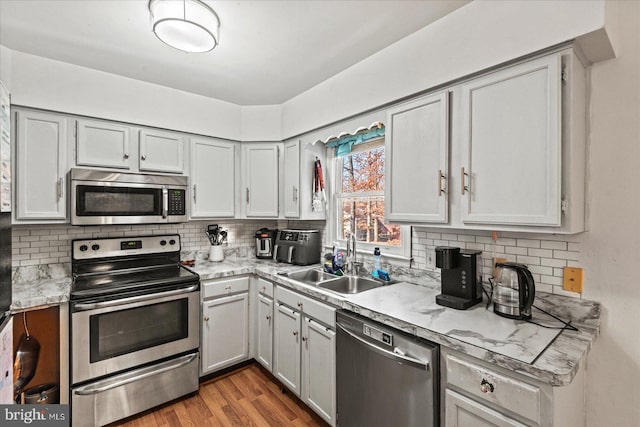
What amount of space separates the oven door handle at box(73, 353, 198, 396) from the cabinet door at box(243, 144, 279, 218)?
139 cm

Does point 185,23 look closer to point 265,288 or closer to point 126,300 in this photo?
point 126,300

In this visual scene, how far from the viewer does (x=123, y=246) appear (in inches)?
101

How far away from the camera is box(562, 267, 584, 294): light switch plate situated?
1465 millimetres

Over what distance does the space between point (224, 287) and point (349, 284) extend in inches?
41.7

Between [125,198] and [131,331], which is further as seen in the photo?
[125,198]

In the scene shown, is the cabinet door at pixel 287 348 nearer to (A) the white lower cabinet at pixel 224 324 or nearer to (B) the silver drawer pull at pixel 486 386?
(A) the white lower cabinet at pixel 224 324

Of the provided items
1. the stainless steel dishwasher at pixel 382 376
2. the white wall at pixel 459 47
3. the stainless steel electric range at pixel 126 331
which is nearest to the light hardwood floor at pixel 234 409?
the stainless steel electric range at pixel 126 331

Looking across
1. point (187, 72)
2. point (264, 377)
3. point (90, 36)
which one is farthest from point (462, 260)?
point (90, 36)

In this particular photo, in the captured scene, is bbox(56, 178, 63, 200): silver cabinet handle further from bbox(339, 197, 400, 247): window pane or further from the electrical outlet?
the electrical outlet

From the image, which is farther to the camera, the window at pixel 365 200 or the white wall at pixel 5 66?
the window at pixel 365 200

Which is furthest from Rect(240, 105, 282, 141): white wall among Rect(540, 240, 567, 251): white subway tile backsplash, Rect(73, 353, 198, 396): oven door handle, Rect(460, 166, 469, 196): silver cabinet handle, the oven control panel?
Rect(540, 240, 567, 251): white subway tile backsplash

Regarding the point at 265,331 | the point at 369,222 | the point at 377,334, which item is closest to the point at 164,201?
the point at 265,331

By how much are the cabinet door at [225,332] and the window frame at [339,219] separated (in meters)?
1.00

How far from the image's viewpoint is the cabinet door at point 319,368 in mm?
1907
